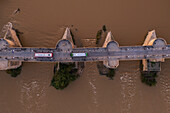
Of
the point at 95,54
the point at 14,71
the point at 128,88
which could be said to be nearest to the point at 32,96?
the point at 14,71

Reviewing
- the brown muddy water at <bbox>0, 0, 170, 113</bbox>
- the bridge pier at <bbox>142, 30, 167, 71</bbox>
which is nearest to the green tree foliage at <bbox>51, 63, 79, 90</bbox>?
the brown muddy water at <bbox>0, 0, 170, 113</bbox>

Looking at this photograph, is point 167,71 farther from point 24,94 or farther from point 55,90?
point 24,94

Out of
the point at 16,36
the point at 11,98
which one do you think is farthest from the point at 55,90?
the point at 16,36

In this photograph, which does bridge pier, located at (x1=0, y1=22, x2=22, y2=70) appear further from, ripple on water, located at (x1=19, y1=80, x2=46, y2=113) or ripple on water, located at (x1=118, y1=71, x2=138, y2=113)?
ripple on water, located at (x1=118, y1=71, x2=138, y2=113)

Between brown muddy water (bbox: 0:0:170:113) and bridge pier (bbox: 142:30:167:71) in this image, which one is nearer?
bridge pier (bbox: 142:30:167:71)

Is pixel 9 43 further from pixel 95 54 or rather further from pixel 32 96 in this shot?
pixel 95 54
